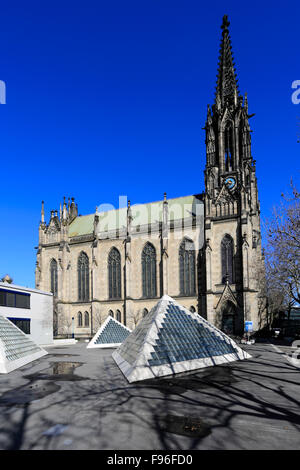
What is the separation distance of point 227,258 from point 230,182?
10721mm

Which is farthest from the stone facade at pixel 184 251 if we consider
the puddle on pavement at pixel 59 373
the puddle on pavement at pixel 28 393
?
the puddle on pavement at pixel 28 393

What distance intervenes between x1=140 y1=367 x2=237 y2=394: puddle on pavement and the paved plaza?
1.5 inches

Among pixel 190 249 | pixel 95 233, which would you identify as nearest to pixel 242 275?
pixel 190 249

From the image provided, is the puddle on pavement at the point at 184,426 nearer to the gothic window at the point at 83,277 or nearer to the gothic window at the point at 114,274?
the gothic window at the point at 114,274

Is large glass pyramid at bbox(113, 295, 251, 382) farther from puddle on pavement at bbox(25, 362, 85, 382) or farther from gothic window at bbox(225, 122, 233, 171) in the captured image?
gothic window at bbox(225, 122, 233, 171)

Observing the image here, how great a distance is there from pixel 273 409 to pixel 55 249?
5181 centimetres

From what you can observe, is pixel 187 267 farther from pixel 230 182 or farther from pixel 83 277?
pixel 83 277

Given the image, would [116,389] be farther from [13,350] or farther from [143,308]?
[143,308]

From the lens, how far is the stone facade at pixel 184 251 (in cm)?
4425

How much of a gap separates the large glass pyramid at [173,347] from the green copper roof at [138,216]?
101 ft

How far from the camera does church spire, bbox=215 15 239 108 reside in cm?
5278

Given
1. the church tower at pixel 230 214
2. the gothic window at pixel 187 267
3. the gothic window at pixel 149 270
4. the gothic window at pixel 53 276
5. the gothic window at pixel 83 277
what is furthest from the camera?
the gothic window at pixel 53 276

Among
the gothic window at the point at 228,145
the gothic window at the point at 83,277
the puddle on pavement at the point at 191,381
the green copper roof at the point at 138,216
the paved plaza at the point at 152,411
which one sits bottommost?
A: the puddle on pavement at the point at 191,381

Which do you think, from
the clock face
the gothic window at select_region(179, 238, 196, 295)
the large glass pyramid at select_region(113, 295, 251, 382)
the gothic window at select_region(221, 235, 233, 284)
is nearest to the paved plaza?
the large glass pyramid at select_region(113, 295, 251, 382)
